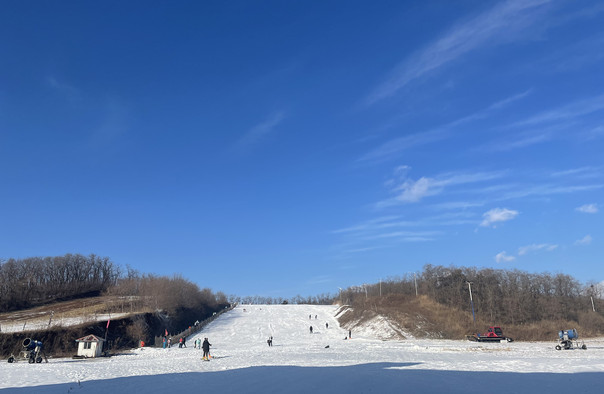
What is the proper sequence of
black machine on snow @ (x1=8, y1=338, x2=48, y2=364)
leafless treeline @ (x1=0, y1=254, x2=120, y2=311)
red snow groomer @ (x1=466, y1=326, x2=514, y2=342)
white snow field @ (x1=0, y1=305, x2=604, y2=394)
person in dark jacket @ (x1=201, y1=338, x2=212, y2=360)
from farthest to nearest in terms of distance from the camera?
leafless treeline @ (x1=0, y1=254, x2=120, y2=311) < red snow groomer @ (x1=466, y1=326, x2=514, y2=342) < person in dark jacket @ (x1=201, y1=338, x2=212, y2=360) < black machine on snow @ (x1=8, y1=338, x2=48, y2=364) < white snow field @ (x1=0, y1=305, x2=604, y2=394)

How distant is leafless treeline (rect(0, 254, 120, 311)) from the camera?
8350 cm

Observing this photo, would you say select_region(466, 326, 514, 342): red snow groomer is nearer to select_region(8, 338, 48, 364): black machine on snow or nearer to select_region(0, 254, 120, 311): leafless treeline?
select_region(8, 338, 48, 364): black machine on snow

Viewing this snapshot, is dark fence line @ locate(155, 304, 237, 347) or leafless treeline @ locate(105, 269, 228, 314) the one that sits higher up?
leafless treeline @ locate(105, 269, 228, 314)

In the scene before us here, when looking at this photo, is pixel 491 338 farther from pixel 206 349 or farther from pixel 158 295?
pixel 158 295

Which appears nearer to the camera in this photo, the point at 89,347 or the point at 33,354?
the point at 33,354

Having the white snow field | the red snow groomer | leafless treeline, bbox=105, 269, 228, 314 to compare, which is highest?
leafless treeline, bbox=105, 269, 228, 314

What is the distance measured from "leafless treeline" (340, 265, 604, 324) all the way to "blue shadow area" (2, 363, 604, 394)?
4728 centimetres

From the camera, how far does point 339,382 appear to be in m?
18.5

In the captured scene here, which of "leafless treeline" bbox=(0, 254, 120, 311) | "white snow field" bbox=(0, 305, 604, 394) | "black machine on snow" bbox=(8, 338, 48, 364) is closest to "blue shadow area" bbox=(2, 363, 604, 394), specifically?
"white snow field" bbox=(0, 305, 604, 394)

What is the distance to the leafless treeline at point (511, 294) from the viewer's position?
216ft

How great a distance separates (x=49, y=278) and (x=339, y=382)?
10793cm

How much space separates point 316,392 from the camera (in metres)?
16.0

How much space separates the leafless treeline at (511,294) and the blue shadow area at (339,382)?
47285mm

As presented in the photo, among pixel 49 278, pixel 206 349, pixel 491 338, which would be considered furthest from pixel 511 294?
pixel 49 278
